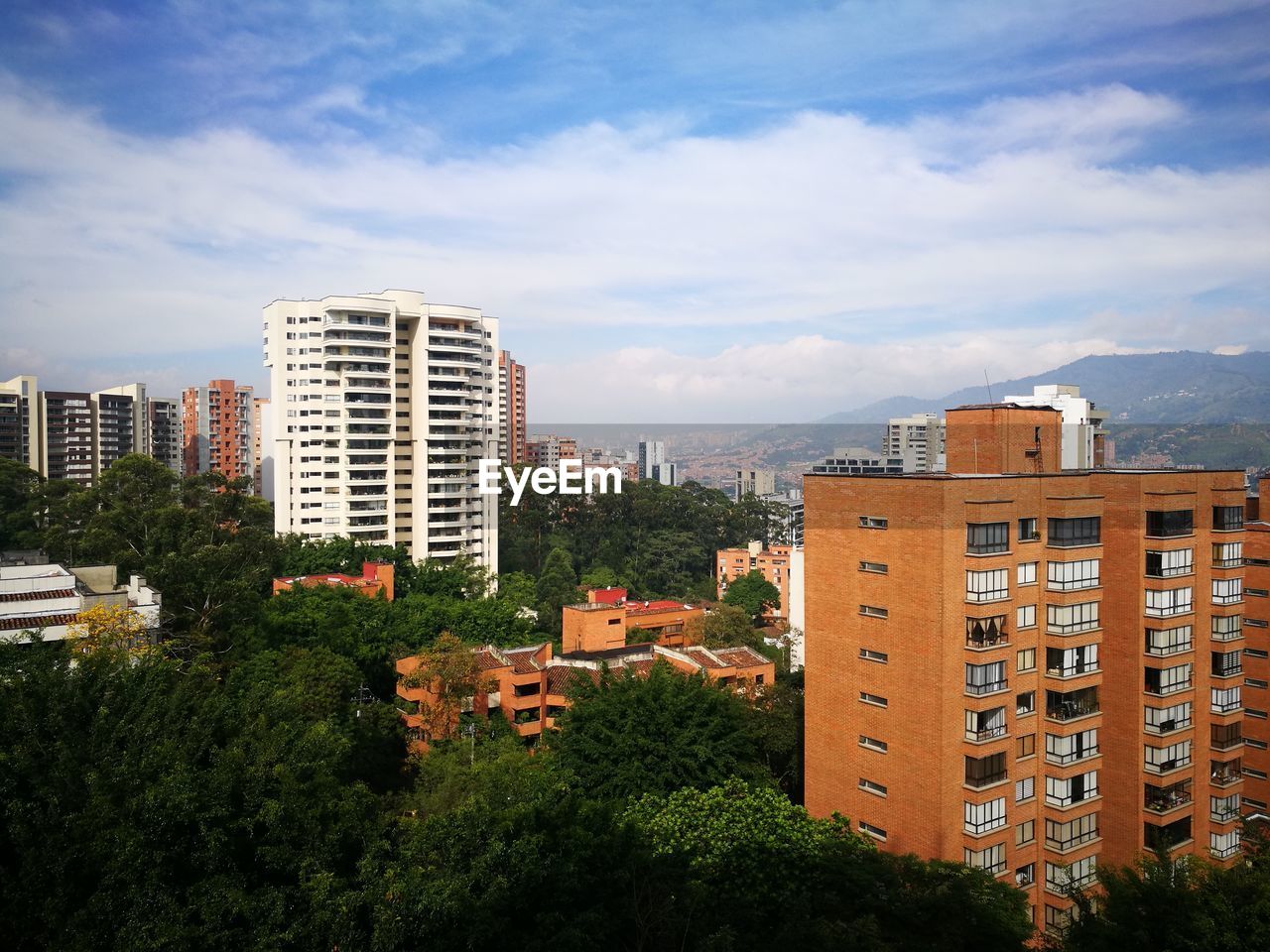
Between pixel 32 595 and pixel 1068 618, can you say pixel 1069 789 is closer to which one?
pixel 1068 618

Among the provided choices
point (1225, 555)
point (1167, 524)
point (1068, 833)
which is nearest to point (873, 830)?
point (1068, 833)

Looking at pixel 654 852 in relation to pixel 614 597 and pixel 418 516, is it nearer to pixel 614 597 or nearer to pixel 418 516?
pixel 614 597

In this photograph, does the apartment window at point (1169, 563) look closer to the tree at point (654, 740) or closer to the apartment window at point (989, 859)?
the apartment window at point (989, 859)

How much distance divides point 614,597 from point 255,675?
1587cm

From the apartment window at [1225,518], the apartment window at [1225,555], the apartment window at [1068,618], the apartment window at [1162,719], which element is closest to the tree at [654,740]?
the apartment window at [1068,618]

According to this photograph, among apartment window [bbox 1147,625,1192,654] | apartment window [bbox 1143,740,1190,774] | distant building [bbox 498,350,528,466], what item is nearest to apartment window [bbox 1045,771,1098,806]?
apartment window [bbox 1143,740,1190,774]

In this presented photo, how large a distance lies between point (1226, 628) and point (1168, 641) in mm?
1957

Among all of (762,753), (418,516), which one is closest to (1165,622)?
(762,753)

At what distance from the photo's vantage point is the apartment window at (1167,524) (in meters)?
16.1

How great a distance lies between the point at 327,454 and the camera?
43875mm

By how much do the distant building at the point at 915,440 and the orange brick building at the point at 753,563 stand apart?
44.5 meters

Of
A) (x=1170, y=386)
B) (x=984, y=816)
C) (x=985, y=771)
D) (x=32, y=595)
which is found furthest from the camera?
(x=1170, y=386)

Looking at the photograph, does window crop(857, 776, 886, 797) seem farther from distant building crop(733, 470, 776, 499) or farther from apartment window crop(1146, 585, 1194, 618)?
distant building crop(733, 470, 776, 499)

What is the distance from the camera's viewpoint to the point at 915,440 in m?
101
